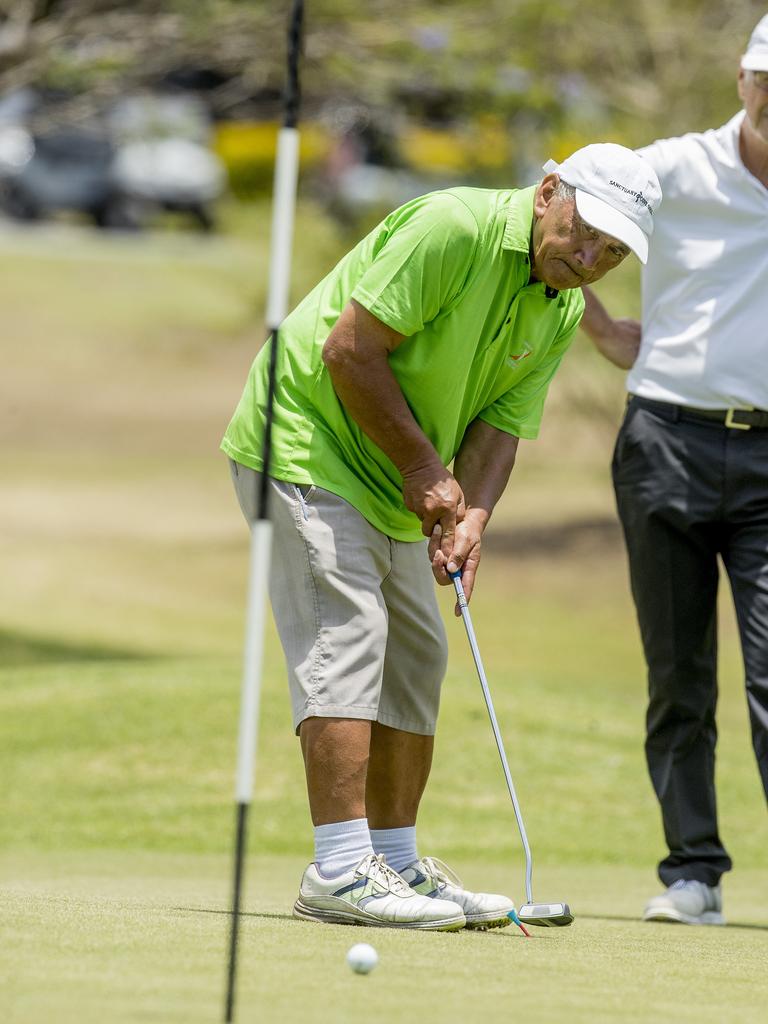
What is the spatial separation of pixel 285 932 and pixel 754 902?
8.85 ft

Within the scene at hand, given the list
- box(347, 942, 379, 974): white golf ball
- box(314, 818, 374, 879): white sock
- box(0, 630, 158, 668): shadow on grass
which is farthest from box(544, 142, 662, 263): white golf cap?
box(0, 630, 158, 668): shadow on grass

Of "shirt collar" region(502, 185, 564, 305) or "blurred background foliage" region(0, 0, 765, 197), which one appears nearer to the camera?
"shirt collar" region(502, 185, 564, 305)

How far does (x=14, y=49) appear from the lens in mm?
11930

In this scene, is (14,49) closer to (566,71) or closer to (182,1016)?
(566,71)

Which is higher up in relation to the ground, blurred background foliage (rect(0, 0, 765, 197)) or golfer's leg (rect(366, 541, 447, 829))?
golfer's leg (rect(366, 541, 447, 829))

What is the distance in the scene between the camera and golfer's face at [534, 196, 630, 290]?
433cm

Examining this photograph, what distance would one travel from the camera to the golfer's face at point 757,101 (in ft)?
16.7

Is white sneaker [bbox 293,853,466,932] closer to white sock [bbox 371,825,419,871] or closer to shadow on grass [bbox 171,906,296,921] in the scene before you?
shadow on grass [bbox 171,906,296,921]

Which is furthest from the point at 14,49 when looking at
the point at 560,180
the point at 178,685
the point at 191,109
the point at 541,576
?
the point at 560,180

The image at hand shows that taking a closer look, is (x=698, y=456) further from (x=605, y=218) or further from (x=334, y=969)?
(x=334, y=969)

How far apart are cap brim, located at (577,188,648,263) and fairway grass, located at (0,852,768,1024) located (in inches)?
64.9

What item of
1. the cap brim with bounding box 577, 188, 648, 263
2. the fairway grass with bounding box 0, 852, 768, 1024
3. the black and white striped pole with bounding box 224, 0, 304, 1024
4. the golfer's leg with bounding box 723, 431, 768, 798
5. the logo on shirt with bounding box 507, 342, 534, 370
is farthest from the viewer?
the golfer's leg with bounding box 723, 431, 768, 798

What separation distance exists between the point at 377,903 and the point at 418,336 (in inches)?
54.4

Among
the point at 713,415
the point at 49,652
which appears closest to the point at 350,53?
the point at 49,652
